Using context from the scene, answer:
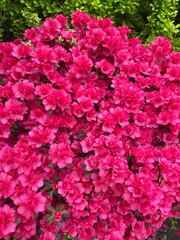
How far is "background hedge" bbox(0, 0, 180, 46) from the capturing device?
139 inches

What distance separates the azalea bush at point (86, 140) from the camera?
1.90 metres

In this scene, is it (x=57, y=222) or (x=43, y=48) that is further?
(x=43, y=48)

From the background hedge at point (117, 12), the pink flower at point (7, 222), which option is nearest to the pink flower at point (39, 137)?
the pink flower at point (7, 222)

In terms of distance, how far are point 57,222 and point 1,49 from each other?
1.22m

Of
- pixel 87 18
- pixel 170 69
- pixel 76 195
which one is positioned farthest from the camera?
pixel 87 18

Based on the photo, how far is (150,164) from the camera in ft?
6.55

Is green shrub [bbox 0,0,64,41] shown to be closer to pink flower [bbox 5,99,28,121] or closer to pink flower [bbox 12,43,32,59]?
pink flower [bbox 12,43,32,59]

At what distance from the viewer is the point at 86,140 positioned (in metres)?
2.00

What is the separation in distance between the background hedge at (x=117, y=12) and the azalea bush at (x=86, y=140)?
46.1 inches

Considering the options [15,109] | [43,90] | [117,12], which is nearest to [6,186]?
[15,109]

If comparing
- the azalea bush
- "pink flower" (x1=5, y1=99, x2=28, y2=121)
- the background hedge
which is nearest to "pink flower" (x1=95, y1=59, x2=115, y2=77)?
the azalea bush

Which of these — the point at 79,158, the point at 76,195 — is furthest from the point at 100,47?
the point at 76,195

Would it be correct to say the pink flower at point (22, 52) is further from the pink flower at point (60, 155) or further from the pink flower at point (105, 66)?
the pink flower at point (60, 155)

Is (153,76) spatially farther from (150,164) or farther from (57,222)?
(57,222)
